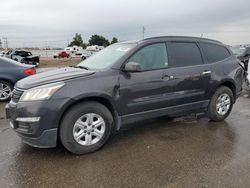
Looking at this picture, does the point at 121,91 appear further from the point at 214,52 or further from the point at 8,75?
the point at 8,75

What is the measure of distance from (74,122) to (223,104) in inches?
129

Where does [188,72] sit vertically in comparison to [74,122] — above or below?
above

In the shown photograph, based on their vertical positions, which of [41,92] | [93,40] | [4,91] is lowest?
[93,40]

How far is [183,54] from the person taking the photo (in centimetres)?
483

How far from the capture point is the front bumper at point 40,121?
348cm

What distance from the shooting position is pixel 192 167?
3.43 metres

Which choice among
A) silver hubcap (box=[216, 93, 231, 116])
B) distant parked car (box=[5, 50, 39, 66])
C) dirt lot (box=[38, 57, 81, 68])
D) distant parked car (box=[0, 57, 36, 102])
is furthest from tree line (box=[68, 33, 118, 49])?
silver hubcap (box=[216, 93, 231, 116])

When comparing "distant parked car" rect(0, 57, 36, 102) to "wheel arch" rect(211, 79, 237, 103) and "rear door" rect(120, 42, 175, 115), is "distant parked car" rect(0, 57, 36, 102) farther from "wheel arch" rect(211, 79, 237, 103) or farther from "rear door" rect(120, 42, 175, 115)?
"wheel arch" rect(211, 79, 237, 103)

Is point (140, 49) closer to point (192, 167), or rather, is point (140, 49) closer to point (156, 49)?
point (156, 49)

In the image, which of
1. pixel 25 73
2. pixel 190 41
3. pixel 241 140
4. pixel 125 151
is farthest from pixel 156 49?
pixel 25 73

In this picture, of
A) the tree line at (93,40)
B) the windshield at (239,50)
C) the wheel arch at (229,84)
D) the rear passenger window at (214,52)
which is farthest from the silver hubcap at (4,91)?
the tree line at (93,40)

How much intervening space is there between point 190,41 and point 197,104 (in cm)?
A: 124

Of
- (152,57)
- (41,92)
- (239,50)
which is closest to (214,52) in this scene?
(152,57)

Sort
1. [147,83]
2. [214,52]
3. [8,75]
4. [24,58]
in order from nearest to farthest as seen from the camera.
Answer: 1. [147,83]
2. [214,52]
3. [8,75]
4. [24,58]
